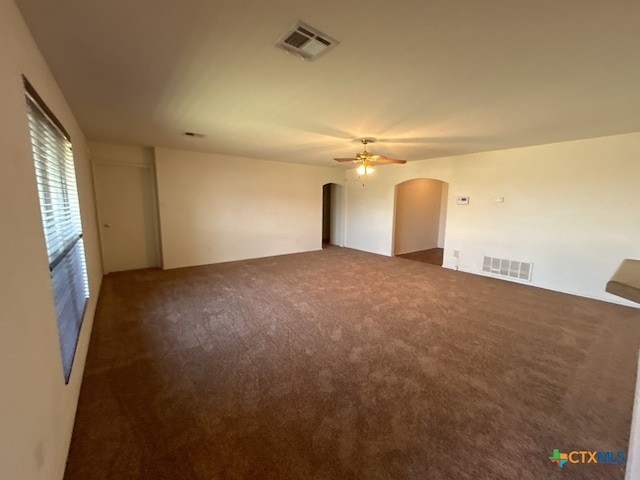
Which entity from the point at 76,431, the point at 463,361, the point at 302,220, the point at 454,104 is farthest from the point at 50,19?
the point at 302,220

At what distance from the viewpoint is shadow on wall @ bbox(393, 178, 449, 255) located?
24.8 feet

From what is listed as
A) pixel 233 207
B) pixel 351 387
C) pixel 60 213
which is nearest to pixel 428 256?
pixel 233 207

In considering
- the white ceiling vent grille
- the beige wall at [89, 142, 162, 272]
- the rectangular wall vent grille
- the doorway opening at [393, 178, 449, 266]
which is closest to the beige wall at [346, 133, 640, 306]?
the rectangular wall vent grille

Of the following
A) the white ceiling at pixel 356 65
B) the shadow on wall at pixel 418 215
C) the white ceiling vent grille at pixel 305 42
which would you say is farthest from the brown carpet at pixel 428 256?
the white ceiling vent grille at pixel 305 42

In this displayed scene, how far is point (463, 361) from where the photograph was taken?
2.62m

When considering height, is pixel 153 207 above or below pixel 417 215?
above

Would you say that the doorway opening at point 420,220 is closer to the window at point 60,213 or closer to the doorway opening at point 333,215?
the doorway opening at point 333,215

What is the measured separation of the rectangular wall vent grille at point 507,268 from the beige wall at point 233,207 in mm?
4486

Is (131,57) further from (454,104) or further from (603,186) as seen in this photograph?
(603,186)

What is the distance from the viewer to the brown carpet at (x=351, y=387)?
5.33 ft

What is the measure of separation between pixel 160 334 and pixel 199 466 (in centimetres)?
191

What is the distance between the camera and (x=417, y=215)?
318 inches

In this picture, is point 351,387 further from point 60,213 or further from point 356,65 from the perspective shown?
point 60,213

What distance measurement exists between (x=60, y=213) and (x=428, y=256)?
752 cm
